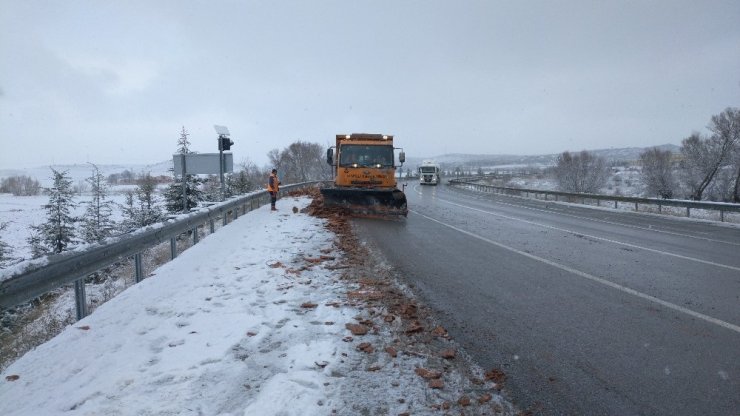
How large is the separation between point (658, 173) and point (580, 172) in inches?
703

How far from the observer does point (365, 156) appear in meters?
18.0

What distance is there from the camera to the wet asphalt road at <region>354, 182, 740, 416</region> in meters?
3.50

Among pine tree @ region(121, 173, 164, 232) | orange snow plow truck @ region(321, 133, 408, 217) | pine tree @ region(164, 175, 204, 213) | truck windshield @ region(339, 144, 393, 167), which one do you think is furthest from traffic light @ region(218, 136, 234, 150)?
pine tree @ region(164, 175, 204, 213)

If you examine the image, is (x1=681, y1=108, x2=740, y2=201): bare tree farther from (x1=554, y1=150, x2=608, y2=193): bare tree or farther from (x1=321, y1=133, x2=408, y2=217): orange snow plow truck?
(x1=321, y1=133, x2=408, y2=217): orange snow plow truck

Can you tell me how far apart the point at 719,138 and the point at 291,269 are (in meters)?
52.6

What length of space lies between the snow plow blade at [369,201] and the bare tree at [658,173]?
4360cm

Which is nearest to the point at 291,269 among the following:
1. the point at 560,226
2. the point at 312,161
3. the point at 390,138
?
the point at 560,226

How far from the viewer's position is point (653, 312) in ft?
17.6

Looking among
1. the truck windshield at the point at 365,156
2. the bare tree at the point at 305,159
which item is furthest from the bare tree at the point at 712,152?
the bare tree at the point at 305,159

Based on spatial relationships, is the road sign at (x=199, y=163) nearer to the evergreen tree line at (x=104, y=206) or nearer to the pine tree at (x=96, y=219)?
the evergreen tree line at (x=104, y=206)

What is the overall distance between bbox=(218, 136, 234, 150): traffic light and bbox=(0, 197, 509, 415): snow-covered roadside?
8.79 meters

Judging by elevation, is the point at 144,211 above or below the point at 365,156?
below

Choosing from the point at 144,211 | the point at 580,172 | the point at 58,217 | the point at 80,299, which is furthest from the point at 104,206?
the point at 580,172

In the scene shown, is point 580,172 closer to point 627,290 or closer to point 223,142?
point 223,142
